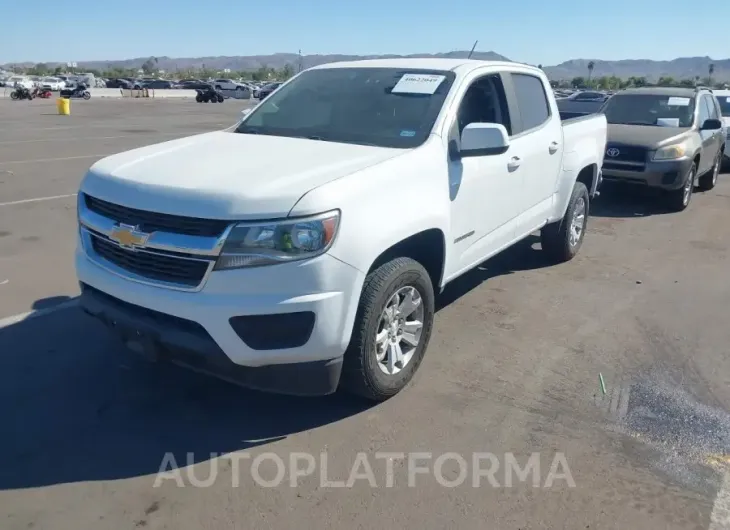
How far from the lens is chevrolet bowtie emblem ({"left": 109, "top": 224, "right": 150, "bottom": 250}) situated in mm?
3352

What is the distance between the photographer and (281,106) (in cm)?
505

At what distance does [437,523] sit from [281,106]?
10.7ft

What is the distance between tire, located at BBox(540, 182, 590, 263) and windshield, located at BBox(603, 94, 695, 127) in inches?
176

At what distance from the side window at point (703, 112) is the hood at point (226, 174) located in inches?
331

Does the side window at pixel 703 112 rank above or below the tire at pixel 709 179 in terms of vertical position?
above

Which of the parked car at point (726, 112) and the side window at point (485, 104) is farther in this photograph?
the parked car at point (726, 112)

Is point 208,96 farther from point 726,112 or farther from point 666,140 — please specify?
point 666,140

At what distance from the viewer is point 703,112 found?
1091 centimetres

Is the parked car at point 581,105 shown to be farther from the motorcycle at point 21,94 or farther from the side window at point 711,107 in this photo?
the motorcycle at point 21,94

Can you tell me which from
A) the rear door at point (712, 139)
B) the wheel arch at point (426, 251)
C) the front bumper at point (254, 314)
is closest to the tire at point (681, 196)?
the rear door at point (712, 139)

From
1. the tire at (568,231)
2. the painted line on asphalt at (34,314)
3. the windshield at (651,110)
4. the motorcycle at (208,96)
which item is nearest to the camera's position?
the painted line on asphalt at (34,314)

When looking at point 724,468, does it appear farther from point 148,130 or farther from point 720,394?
point 148,130

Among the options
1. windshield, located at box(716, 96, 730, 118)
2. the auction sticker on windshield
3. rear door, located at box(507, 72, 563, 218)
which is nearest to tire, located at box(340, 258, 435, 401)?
the auction sticker on windshield

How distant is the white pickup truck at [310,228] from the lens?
3.20 m
